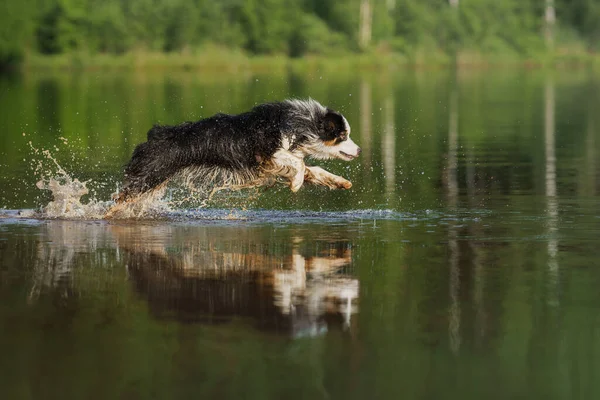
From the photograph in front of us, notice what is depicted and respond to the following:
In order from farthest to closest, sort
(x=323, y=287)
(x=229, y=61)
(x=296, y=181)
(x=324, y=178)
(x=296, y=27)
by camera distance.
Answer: (x=296, y=27) → (x=229, y=61) → (x=324, y=178) → (x=296, y=181) → (x=323, y=287)

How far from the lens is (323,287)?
8703 mm

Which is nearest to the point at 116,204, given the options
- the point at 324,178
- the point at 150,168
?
the point at 150,168

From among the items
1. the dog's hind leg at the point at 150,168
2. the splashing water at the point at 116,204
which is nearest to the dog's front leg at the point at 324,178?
the splashing water at the point at 116,204

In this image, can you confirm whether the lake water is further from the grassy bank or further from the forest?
the forest

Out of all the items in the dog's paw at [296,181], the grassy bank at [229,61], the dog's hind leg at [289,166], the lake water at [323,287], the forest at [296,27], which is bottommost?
the lake water at [323,287]

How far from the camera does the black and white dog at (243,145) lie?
39.7 ft

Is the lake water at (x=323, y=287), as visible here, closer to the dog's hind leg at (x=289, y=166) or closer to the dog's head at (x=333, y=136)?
the dog's hind leg at (x=289, y=166)

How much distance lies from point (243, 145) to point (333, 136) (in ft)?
3.06

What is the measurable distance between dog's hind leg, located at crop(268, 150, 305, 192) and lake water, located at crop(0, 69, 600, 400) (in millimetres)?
418

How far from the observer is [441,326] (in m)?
7.50

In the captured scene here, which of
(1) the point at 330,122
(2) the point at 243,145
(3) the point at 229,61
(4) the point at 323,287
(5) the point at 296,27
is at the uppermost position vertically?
(5) the point at 296,27

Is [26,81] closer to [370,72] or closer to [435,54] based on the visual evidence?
[370,72]

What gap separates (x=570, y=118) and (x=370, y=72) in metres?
35.6

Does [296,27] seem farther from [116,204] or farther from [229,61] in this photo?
[116,204]
